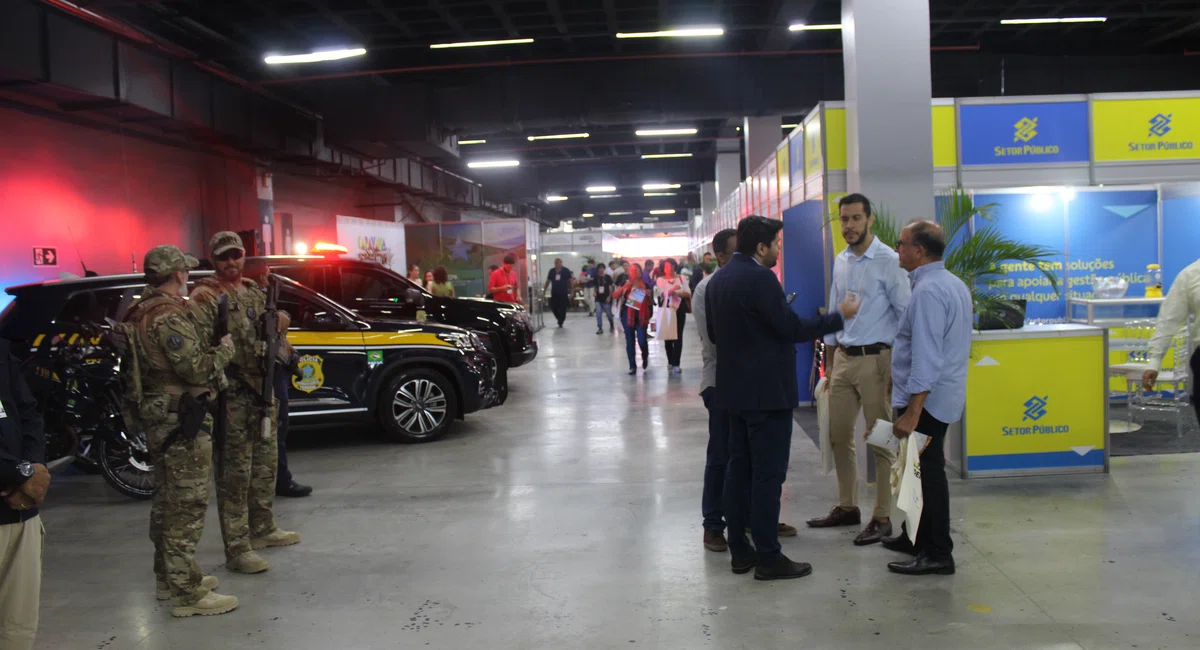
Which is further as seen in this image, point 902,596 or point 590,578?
point 590,578

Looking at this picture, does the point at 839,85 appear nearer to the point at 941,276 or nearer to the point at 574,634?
the point at 941,276

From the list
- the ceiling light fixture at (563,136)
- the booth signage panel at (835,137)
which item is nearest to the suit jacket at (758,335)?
the booth signage panel at (835,137)

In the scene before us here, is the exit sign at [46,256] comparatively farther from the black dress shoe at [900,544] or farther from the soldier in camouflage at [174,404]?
the black dress shoe at [900,544]

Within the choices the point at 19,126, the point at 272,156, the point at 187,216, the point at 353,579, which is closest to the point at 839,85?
the point at 272,156

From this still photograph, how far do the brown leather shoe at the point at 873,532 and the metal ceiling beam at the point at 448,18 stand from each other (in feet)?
29.7

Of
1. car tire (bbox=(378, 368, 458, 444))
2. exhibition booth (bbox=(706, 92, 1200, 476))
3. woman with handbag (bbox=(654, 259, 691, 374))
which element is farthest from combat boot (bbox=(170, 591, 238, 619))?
woman with handbag (bbox=(654, 259, 691, 374))

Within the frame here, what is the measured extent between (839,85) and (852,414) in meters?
12.4

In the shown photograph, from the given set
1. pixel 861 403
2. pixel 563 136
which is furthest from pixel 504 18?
pixel 563 136

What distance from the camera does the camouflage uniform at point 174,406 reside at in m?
4.05

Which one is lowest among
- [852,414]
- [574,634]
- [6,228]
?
[574,634]

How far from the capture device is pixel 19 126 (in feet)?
34.7

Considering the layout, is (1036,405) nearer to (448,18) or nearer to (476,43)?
(448,18)

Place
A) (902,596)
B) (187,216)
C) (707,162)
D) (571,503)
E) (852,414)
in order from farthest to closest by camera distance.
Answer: (707,162), (187,216), (571,503), (852,414), (902,596)

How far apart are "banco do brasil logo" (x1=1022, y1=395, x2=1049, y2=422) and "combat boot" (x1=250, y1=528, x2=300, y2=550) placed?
5.00 metres
